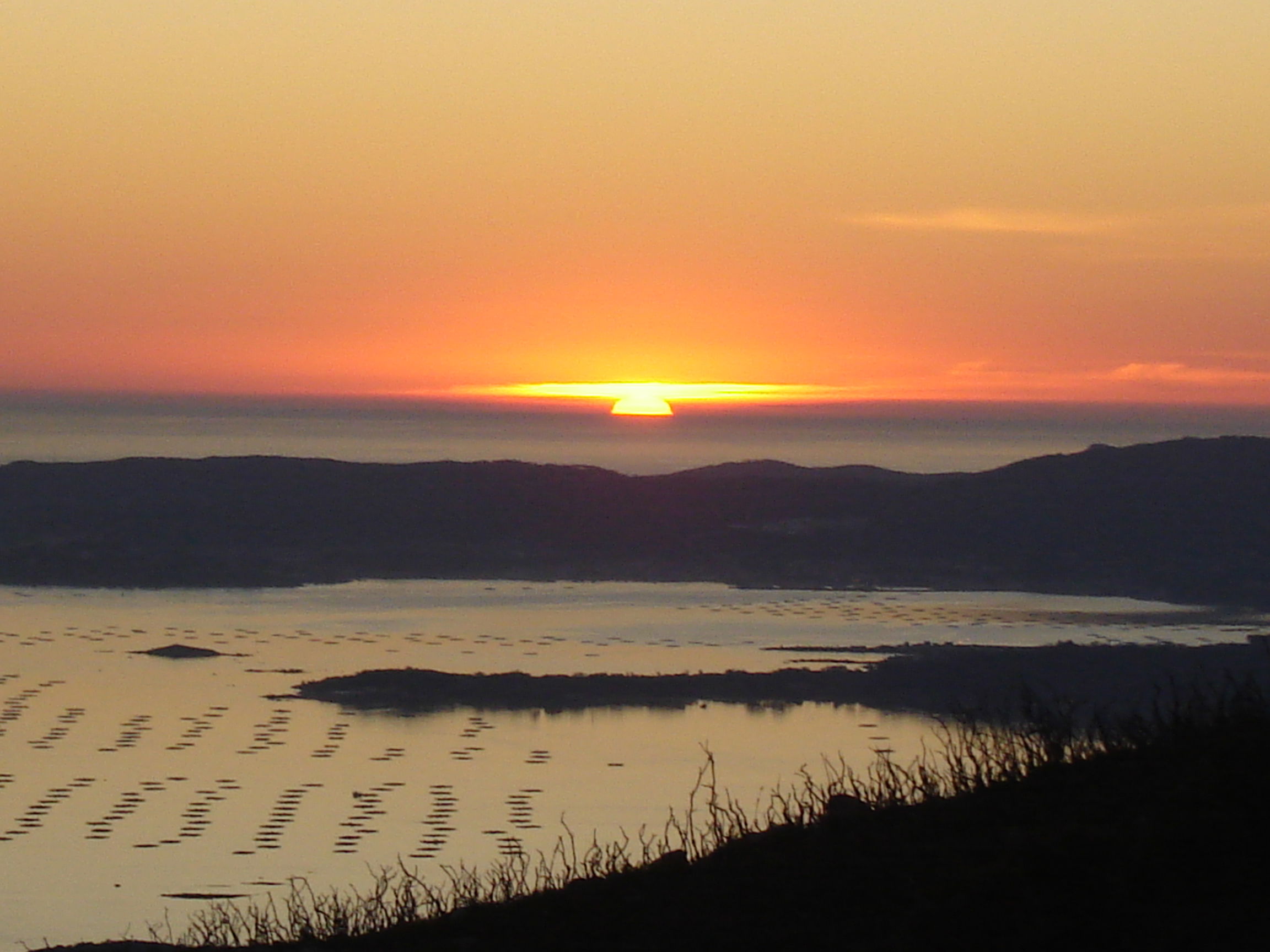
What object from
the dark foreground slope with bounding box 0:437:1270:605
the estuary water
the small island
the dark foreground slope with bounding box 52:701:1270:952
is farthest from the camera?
the dark foreground slope with bounding box 0:437:1270:605

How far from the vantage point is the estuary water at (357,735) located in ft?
108

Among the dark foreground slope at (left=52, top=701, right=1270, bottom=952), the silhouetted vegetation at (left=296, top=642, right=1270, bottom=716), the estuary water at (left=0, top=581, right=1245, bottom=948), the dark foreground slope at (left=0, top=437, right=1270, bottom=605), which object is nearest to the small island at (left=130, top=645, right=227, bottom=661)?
the estuary water at (left=0, top=581, right=1245, bottom=948)

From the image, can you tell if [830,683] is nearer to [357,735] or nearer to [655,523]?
[357,735]

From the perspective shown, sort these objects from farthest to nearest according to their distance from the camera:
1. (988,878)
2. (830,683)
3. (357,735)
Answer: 1. (830,683)
2. (357,735)
3. (988,878)

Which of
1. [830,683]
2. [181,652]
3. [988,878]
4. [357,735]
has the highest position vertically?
[988,878]

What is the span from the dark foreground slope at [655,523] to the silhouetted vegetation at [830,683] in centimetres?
2575

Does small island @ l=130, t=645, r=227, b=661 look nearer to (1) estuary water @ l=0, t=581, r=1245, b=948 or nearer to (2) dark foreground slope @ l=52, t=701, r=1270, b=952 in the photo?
(1) estuary water @ l=0, t=581, r=1245, b=948

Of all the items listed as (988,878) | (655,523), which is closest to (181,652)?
(655,523)

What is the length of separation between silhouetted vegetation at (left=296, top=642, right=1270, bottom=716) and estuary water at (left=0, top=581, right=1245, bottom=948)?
3.28 ft

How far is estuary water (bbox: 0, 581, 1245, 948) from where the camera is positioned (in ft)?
108

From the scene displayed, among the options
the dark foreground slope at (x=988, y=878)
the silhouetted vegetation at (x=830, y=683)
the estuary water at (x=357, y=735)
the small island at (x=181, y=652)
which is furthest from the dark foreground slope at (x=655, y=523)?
the dark foreground slope at (x=988, y=878)

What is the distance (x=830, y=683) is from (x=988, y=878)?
41063 millimetres

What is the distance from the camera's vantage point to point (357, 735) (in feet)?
145

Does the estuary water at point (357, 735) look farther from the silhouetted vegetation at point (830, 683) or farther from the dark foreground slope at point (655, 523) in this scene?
the dark foreground slope at point (655, 523)
